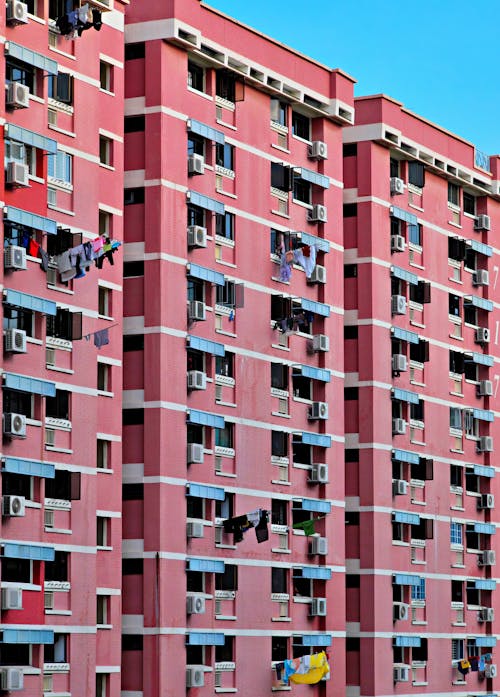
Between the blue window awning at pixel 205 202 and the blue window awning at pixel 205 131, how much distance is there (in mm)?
1508

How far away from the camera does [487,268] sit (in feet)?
190

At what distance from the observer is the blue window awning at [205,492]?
1665 inches

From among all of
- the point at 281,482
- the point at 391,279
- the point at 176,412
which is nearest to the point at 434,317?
the point at 391,279

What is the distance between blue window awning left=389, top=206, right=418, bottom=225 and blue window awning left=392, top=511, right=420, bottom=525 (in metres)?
8.80

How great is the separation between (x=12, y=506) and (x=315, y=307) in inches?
558

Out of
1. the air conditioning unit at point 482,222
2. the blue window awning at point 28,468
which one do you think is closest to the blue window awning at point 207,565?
the blue window awning at point 28,468

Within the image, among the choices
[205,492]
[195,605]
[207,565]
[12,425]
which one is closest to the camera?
[12,425]

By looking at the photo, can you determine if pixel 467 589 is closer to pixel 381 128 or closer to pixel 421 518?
pixel 421 518

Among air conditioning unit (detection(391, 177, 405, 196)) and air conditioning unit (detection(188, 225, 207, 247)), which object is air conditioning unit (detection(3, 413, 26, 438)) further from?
air conditioning unit (detection(391, 177, 405, 196))

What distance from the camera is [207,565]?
42500 mm

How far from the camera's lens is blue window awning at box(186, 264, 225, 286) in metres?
43.2

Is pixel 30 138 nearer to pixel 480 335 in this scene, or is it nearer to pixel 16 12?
pixel 16 12

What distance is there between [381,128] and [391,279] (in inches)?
176

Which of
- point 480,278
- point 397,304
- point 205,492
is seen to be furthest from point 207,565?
point 480,278
